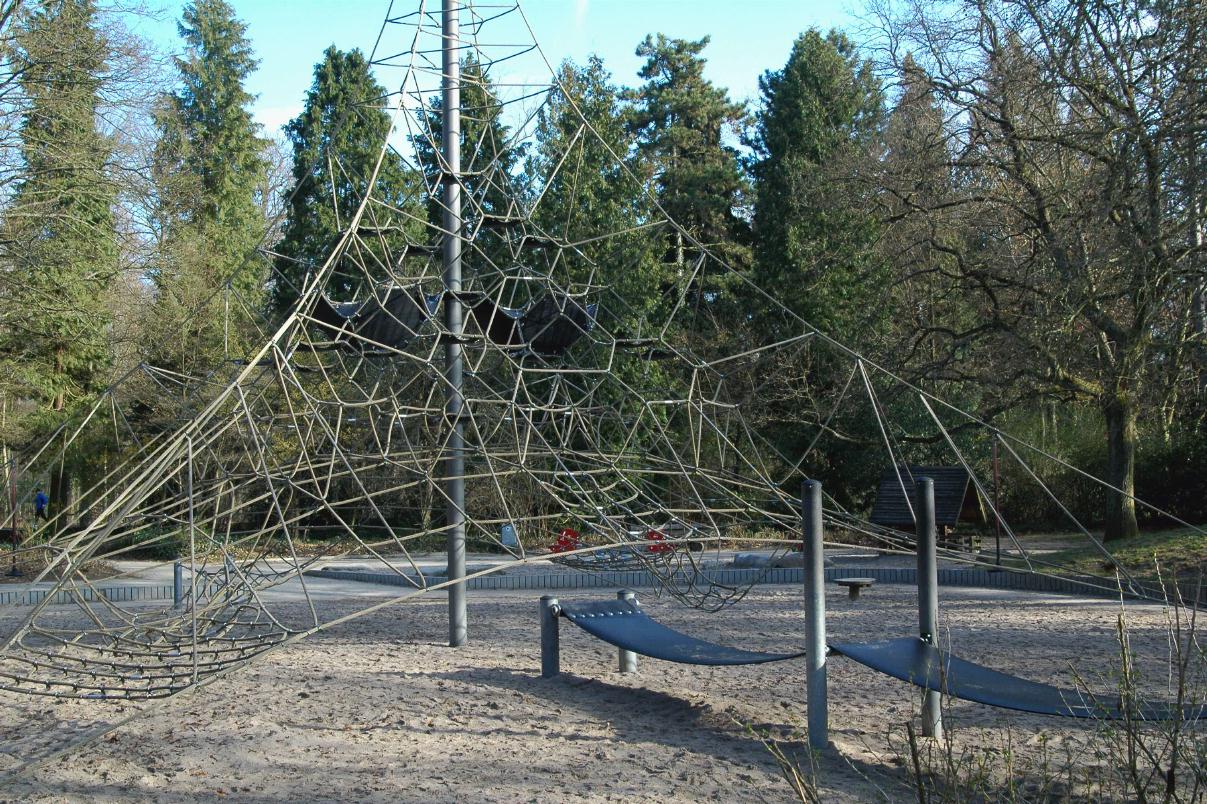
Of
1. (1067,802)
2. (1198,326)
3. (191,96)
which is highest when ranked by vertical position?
(191,96)

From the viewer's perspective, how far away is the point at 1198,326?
13.5 metres

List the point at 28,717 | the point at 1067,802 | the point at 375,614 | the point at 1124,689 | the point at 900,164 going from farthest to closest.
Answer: the point at 900,164 < the point at 375,614 < the point at 28,717 < the point at 1124,689 < the point at 1067,802

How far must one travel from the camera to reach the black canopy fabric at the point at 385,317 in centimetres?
712

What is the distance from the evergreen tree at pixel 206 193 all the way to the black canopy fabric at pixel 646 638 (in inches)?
427

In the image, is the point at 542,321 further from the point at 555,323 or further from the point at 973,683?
the point at 973,683

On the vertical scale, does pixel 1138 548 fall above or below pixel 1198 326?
below

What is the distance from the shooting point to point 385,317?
7625mm

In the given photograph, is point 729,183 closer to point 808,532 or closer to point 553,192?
point 553,192

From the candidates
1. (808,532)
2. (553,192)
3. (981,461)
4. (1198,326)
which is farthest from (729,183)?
(808,532)

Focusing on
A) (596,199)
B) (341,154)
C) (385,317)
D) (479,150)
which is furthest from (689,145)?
(385,317)

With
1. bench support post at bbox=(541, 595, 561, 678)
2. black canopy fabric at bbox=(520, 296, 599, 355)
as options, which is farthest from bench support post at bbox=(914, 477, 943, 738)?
black canopy fabric at bbox=(520, 296, 599, 355)

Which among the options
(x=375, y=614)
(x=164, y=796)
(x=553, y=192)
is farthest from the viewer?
(x=553, y=192)

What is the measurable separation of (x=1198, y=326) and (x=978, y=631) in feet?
23.3

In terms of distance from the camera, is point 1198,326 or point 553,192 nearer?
point 1198,326
